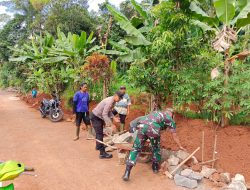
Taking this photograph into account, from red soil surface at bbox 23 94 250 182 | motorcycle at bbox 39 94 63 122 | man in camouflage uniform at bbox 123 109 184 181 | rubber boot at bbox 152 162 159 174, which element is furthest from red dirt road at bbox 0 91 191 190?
red soil surface at bbox 23 94 250 182

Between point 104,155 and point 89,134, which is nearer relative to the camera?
point 104,155

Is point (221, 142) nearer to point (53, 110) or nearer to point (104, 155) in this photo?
point (104, 155)

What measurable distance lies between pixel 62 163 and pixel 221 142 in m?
3.71

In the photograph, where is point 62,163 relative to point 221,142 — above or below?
below

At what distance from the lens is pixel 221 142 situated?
23.4 feet

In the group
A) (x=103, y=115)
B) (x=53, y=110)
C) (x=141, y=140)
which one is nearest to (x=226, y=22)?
(x=141, y=140)

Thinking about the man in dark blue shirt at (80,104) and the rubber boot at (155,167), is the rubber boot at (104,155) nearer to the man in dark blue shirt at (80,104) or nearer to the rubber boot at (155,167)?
the rubber boot at (155,167)

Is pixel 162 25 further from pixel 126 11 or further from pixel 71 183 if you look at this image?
pixel 126 11

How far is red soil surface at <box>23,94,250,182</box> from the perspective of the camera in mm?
6512

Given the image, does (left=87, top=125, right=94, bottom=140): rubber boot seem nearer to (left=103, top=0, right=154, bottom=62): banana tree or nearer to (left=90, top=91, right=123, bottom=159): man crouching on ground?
(left=90, top=91, right=123, bottom=159): man crouching on ground

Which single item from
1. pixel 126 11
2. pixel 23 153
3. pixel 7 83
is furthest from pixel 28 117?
pixel 7 83

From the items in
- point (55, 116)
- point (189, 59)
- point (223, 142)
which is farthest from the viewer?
point (55, 116)

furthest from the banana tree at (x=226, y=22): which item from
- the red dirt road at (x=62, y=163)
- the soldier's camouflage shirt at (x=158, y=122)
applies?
the red dirt road at (x=62, y=163)

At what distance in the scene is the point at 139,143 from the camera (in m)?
6.35
